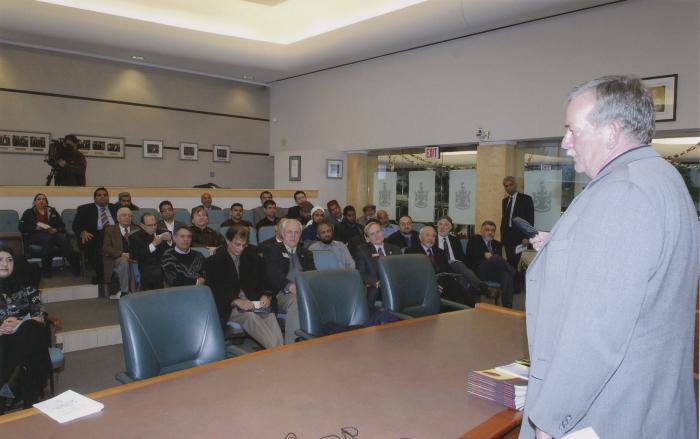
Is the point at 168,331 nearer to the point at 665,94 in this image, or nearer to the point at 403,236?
the point at 403,236

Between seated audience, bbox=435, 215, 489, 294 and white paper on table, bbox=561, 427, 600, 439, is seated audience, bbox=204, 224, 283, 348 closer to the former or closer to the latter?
seated audience, bbox=435, 215, 489, 294

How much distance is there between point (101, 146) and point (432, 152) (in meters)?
6.21

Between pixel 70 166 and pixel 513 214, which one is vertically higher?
pixel 70 166

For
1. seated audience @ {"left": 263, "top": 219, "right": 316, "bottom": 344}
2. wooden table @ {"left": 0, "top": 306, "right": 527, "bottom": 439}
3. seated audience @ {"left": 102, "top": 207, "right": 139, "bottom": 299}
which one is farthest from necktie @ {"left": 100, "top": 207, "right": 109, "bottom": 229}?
wooden table @ {"left": 0, "top": 306, "right": 527, "bottom": 439}

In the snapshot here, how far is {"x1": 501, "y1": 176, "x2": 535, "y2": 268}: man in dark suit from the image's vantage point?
23.3 feet

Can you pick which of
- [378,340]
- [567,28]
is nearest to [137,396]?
[378,340]

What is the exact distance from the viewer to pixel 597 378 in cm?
107

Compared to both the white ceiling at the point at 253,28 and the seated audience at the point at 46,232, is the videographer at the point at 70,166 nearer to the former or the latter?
the seated audience at the point at 46,232

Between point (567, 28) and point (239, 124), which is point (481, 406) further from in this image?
point (239, 124)

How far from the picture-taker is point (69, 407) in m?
1.65

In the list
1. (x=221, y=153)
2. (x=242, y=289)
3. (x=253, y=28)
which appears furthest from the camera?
(x=221, y=153)

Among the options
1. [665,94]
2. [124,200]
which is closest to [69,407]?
[124,200]

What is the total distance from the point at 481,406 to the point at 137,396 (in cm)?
118

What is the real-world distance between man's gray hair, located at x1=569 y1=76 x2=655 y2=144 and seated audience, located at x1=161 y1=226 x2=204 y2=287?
3.84 metres
